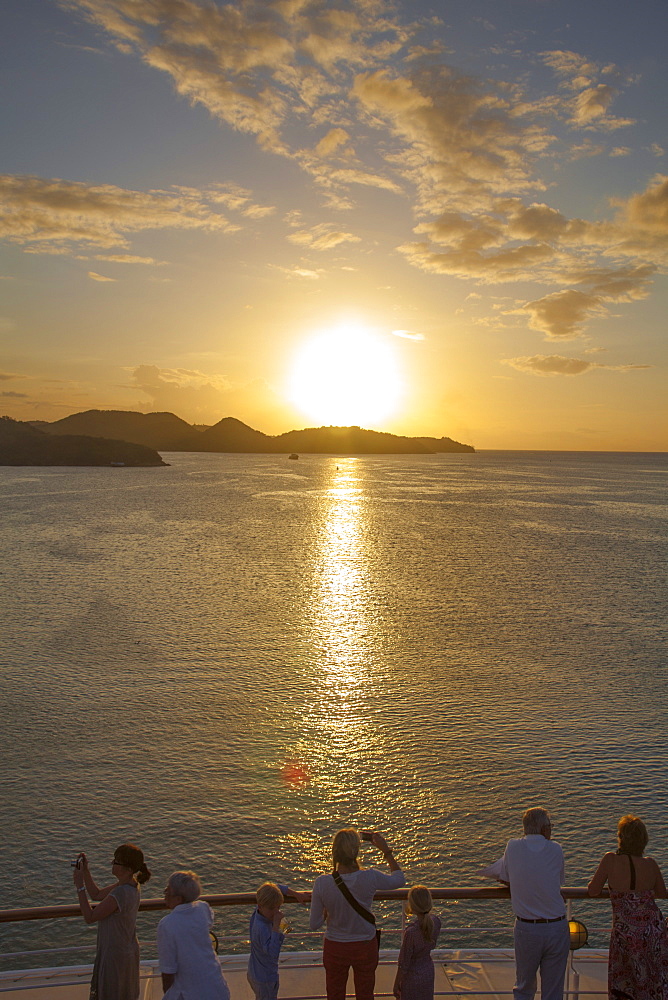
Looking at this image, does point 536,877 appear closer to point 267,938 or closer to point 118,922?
point 267,938

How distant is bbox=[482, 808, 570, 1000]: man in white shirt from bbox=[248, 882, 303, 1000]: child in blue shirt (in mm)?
1696

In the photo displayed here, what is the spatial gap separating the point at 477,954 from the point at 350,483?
173 m

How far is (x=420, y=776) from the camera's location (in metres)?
19.0

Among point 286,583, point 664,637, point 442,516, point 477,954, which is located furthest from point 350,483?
point 477,954

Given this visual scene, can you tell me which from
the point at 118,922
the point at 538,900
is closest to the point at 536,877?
the point at 538,900

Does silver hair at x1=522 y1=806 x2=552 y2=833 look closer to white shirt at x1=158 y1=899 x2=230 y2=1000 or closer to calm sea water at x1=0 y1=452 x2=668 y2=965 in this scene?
white shirt at x1=158 y1=899 x2=230 y2=1000

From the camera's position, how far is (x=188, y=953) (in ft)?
15.8

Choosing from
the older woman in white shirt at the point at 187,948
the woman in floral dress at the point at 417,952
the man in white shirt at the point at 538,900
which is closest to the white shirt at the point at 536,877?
the man in white shirt at the point at 538,900

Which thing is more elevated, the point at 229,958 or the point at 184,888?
the point at 184,888

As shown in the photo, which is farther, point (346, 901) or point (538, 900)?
point (538, 900)

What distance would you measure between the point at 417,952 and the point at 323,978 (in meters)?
2.30

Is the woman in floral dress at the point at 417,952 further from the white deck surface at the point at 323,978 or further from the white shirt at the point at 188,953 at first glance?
the white shirt at the point at 188,953

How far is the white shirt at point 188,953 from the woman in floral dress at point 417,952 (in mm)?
1458

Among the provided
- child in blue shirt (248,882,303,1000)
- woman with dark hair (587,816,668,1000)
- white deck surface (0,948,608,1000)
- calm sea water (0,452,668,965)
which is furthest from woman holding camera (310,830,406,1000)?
calm sea water (0,452,668,965)
